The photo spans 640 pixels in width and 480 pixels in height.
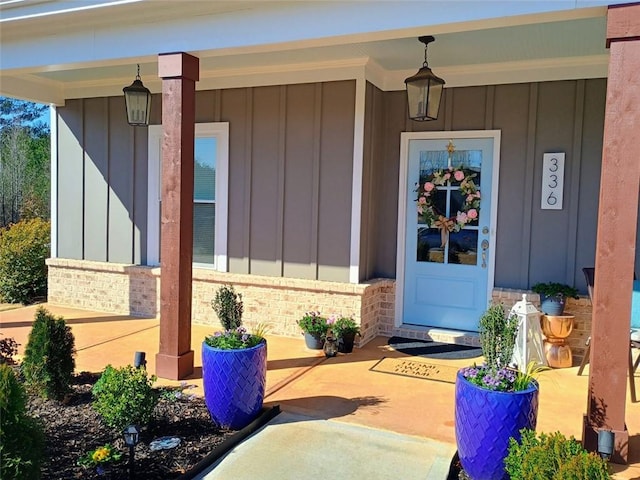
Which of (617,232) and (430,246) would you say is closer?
(617,232)

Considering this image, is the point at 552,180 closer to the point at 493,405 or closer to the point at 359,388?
the point at 359,388

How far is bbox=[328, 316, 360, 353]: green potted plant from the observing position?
4730 mm

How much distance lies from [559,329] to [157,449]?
10.8 ft

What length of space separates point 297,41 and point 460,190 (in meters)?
2.33

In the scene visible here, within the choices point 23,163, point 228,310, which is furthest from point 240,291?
point 23,163

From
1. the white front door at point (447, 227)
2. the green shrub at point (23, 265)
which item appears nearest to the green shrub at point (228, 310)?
the white front door at point (447, 227)

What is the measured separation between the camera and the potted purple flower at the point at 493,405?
2453mm

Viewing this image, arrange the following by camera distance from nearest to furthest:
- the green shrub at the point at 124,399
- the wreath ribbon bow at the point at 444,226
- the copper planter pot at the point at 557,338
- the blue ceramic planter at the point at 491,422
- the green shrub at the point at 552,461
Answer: the green shrub at the point at 552,461
the blue ceramic planter at the point at 491,422
the green shrub at the point at 124,399
the copper planter pot at the point at 557,338
the wreath ribbon bow at the point at 444,226

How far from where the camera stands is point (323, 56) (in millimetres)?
4785

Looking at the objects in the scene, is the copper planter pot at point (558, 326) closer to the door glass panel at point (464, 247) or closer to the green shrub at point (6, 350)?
the door glass panel at point (464, 247)

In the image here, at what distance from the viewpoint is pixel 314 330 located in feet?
15.7

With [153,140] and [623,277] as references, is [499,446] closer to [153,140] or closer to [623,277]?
[623,277]

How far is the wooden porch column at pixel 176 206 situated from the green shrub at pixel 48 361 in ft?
2.31

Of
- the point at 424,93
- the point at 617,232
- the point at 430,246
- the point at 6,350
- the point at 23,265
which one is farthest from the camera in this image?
the point at 23,265
